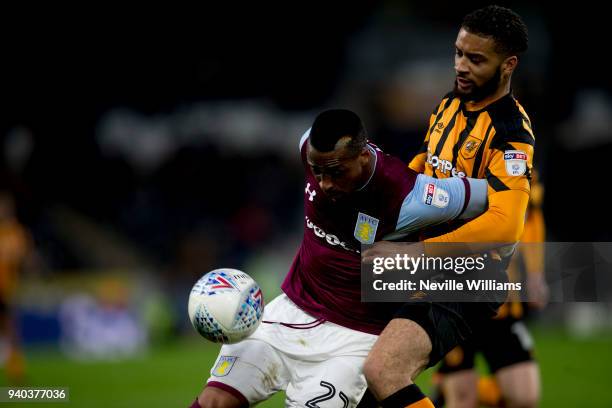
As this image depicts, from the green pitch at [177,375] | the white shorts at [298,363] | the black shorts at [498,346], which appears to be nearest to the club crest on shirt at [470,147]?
the white shorts at [298,363]

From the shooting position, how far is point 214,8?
17234 mm

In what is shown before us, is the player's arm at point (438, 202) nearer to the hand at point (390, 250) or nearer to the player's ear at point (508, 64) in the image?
the hand at point (390, 250)

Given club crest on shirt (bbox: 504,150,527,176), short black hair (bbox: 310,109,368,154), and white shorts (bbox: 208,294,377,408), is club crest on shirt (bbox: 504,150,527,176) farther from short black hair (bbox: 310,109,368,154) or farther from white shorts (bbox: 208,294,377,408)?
white shorts (bbox: 208,294,377,408)

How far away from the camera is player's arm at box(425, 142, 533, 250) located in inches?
Result: 185

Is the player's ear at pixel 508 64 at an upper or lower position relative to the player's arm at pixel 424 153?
upper

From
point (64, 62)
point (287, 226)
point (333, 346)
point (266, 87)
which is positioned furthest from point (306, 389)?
point (266, 87)

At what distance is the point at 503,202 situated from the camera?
4.75 meters

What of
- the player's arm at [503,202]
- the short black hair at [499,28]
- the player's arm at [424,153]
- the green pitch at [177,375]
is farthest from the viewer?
the green pitch at [177,375]

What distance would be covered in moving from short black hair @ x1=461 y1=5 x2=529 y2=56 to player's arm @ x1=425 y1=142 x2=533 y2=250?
57 cm

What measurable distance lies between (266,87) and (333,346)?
14.4 metres

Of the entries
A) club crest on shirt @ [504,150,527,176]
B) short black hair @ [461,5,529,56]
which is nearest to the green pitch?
A: club crest on shirt @ [504,150,527,176]

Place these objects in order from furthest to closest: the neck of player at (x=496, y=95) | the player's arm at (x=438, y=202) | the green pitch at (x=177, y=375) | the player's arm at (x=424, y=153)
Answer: the green pitch at (x=177, y=375)
the player's arm at (x=424, y=153)
the neck of player at (x=496, y=95)
the player's arm at (x=438, y=202)

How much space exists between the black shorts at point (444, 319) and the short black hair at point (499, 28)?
1.41 metres

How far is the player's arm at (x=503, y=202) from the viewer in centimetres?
471
